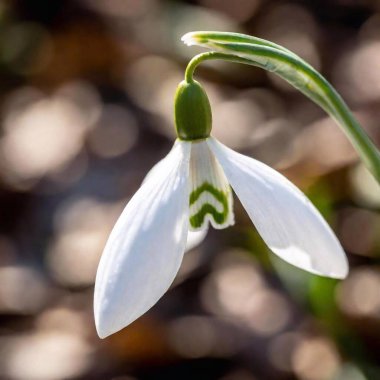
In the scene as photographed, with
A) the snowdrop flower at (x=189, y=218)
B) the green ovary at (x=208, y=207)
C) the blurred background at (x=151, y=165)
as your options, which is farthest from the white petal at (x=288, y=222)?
the blurred background at (x=151, y=165)

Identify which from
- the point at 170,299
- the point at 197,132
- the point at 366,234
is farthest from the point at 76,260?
the point at 197,132

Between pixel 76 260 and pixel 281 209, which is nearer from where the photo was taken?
pixel 281 209

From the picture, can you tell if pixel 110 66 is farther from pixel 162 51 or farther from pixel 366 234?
pixel 366 234

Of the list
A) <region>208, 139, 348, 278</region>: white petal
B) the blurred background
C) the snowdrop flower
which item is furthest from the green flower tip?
the blurred background

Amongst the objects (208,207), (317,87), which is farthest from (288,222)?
(317,87)

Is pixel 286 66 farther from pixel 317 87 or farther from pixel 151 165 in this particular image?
pixel 151 165

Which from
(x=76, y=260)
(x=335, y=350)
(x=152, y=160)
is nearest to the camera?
(x=335, y=350)
